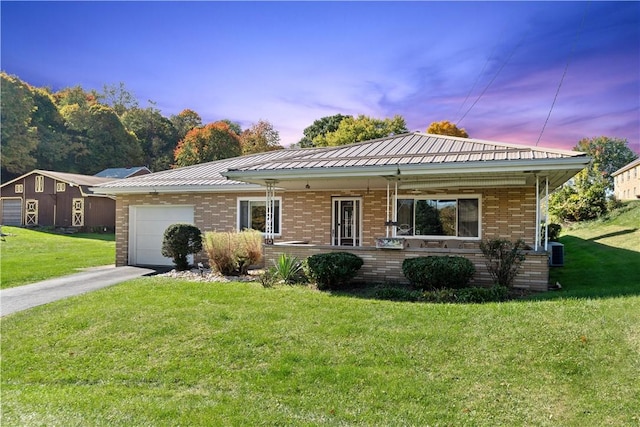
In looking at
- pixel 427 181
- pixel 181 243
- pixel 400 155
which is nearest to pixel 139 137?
pixel 181 243

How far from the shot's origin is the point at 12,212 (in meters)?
32.3

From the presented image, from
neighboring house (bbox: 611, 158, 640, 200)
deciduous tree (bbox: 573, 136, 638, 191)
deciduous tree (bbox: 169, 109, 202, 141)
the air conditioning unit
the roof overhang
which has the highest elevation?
deciduous tree (bbox: 169, 109, 202, 141)

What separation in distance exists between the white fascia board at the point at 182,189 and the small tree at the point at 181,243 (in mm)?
1973

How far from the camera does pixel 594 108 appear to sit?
634 inches

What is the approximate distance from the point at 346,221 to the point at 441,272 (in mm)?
5440

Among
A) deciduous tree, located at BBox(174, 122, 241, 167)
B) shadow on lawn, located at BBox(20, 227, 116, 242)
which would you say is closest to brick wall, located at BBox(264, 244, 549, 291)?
shadow on lawn, located at BBox(20, 227, 116, 242)

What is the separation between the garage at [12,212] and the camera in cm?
3200

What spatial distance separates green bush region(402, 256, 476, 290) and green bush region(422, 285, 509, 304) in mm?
445

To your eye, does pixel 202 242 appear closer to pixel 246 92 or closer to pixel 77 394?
pixel 246 92

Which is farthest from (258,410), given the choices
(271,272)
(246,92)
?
(246,92)

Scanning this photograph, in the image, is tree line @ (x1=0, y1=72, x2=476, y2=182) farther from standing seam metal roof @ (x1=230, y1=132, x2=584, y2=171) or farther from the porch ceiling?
the porch ceiling

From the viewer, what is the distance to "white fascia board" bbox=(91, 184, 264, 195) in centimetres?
1375

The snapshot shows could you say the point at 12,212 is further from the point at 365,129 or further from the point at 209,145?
the point at 365,129

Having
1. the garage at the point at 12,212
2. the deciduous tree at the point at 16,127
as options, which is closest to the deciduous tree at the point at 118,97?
the deciduous tree at the point at 16,127
